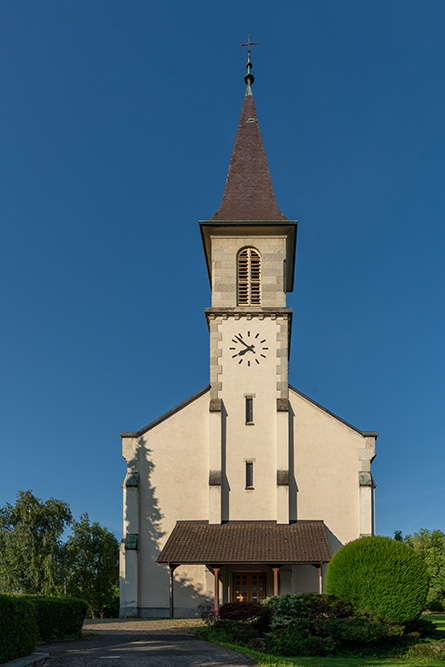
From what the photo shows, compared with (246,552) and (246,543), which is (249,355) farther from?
(246,552)

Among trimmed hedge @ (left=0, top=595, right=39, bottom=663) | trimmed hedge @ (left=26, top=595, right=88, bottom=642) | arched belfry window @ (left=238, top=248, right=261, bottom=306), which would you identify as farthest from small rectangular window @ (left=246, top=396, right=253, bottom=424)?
trimmed hedge @ (left=0, top=595, right=39, bottom=663)

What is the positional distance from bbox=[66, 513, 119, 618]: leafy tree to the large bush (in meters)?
32.3

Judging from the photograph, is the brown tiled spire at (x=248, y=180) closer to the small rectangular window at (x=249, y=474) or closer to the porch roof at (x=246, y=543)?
the small rectangular window at (x=249, y=474)

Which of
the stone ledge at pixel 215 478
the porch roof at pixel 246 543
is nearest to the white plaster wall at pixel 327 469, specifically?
the porch roof at pixel 246 543

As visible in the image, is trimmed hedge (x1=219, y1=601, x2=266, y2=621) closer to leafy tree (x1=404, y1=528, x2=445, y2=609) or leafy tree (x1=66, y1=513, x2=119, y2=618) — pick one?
leafy tree (x1=66, y1=513, x2=119, y2=618)

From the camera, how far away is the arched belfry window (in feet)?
104

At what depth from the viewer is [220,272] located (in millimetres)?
31859

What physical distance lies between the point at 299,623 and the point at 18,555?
28376mm

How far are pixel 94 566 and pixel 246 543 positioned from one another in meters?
27.4

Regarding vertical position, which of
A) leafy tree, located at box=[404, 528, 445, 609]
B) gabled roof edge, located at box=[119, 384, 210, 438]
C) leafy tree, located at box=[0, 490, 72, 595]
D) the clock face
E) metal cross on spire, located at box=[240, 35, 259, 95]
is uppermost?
metal cross on spire, located at box=[240, 35, 259, 95]

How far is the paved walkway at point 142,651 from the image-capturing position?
512 inches

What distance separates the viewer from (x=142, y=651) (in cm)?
1473

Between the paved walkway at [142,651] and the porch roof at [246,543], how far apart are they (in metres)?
4.68

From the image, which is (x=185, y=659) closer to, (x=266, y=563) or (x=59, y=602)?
(x=59, y=602)
